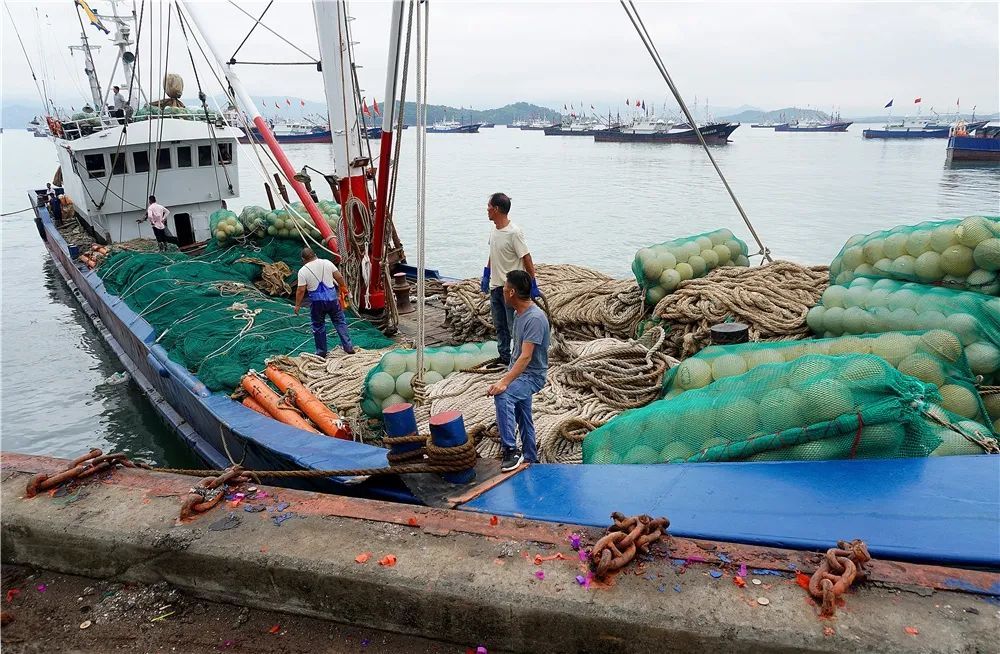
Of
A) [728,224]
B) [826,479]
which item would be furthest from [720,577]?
[728,224]

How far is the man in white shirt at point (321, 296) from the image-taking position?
6.72 metres

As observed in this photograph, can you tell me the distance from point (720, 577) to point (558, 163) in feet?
183

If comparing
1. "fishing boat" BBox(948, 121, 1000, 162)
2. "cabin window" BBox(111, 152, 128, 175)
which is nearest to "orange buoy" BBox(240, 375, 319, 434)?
"cabin window" BBox(111, 152, 128, 175)

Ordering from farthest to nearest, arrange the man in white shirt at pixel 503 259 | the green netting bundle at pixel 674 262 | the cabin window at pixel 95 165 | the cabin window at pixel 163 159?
the cabin window at pixel 163 159
the cabin window at pixel 95 165
the green netting bundle at pixel 674 262
the man in white shirt at pixel 503 259

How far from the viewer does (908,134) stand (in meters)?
80.1

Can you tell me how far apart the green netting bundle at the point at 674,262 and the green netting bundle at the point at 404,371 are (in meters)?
1.68

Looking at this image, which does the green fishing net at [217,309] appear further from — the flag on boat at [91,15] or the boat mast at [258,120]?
the flag on boat at [91,15]

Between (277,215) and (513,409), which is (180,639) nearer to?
(513,409)

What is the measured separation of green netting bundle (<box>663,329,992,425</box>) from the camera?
397 centimetres

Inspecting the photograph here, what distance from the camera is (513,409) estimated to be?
13.3 ft

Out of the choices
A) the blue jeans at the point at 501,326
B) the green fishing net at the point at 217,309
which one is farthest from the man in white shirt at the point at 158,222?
the blue jeans at the point at 501,326

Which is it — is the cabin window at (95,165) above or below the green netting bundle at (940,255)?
above

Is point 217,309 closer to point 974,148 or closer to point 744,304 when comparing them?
point 744,304

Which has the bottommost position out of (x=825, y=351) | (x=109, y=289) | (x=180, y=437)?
(x=180, y=437)
